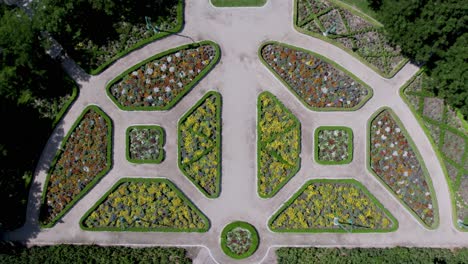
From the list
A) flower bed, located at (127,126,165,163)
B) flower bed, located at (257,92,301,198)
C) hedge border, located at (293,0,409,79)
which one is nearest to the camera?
hedge border, located at (293,0,409,79)

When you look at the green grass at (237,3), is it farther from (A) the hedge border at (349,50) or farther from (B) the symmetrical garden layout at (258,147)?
(A) the hedge border at (349,50)

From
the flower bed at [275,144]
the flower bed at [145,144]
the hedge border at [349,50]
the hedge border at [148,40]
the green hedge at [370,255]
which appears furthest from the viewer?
the flower bed at [145,144]

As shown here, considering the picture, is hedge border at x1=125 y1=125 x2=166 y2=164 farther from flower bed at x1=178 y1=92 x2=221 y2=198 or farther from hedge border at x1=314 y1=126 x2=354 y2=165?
hedge border at x1=314 y1=126 x2=354 y2=165

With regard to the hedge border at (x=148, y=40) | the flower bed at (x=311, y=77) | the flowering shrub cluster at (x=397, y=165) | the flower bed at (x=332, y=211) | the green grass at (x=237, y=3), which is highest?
the green grass at (x=237, y=3)

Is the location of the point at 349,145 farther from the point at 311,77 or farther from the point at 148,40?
the point at 148,40

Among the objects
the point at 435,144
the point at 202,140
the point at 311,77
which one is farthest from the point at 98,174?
A: the point at 435,144

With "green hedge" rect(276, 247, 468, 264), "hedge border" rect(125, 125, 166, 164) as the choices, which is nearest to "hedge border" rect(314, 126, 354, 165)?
"green hedge" rect(276, 247, 468, 264)

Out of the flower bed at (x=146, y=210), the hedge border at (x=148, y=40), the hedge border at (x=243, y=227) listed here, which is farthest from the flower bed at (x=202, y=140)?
the hedge border at (x=148, y=40)
